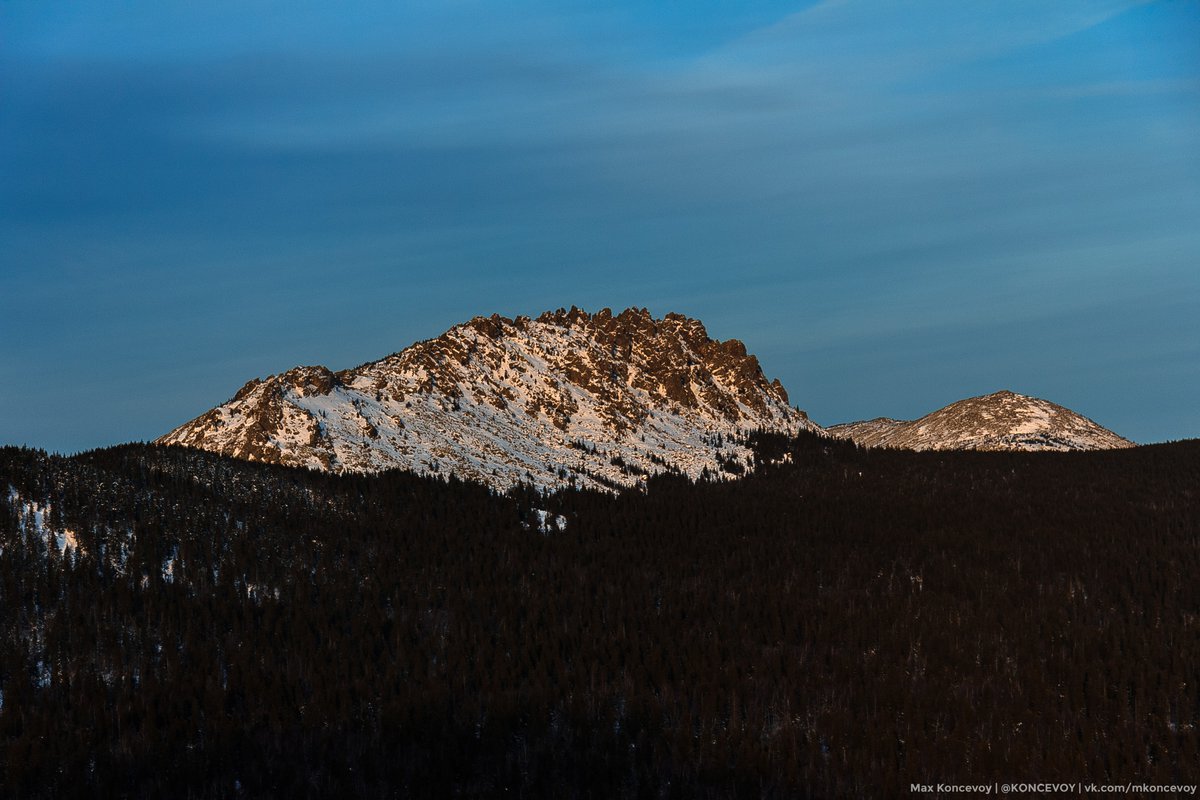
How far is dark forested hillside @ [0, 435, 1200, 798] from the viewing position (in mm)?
85125

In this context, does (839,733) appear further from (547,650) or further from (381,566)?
(381,566)

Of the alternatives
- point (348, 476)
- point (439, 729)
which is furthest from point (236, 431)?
point (439, 729)

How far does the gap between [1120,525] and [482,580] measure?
90.9 metres

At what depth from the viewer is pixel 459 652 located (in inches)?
4075

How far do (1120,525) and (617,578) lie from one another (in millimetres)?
75229

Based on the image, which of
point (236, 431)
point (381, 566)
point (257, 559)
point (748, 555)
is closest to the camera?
point (257, 559)

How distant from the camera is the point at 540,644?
107375 mm

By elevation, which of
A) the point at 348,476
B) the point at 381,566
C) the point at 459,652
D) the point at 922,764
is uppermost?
the point at 348,476

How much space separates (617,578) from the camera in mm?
126062

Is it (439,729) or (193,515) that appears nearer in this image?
(439,729)

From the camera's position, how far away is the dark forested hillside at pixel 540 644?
85.1 m

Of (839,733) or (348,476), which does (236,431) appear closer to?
(348,476)

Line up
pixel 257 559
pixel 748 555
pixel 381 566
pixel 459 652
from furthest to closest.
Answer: pixel 748 555 < pixel 381 566 < pixel 257 559 < pixel 459 652

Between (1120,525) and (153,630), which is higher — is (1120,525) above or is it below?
above
